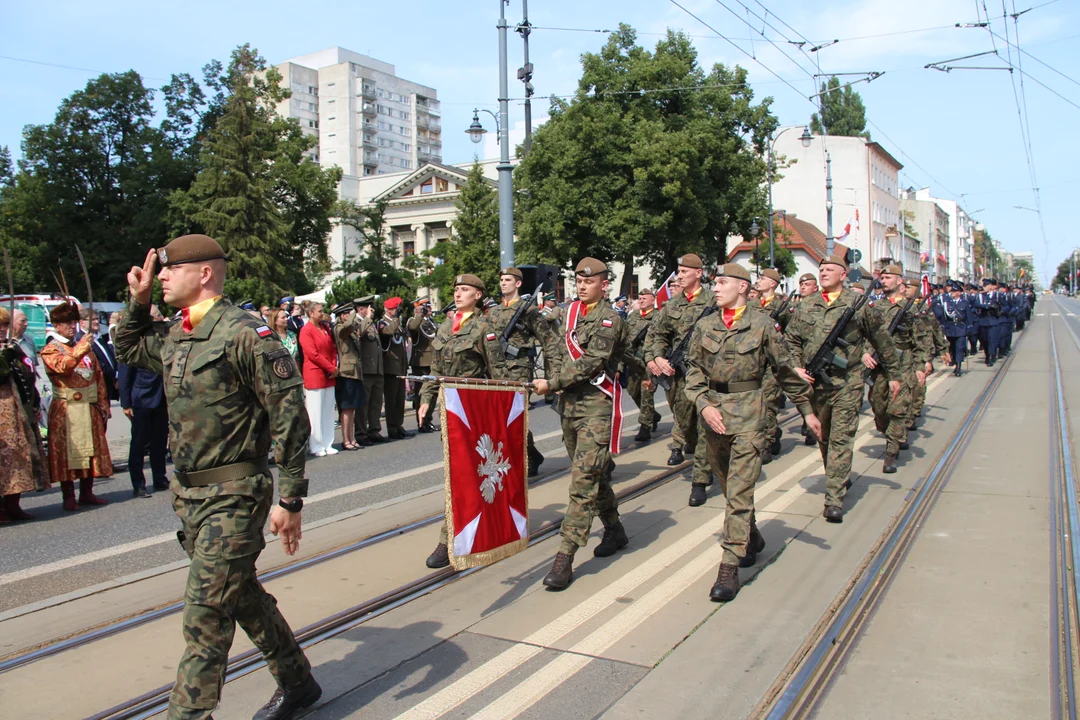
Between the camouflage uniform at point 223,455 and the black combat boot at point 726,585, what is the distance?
2.71 metres

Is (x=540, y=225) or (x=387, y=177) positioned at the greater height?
(x=387, y=177)

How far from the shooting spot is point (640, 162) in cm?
3444

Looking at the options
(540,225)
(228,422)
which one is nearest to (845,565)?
(228,422)

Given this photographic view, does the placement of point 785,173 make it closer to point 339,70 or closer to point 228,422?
point 339,70

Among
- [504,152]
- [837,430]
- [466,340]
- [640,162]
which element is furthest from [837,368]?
[640,162]

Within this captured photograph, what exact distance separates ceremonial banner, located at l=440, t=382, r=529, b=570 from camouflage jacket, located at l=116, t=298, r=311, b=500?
1.34 m

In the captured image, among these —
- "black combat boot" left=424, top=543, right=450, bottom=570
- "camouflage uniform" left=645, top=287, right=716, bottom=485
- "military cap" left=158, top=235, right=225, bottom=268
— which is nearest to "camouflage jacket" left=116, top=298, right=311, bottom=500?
"military cap" left=158, top=235, right=225, bottom=268

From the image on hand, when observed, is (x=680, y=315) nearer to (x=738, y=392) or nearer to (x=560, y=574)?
(x=738, y=392)

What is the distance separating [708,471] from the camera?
7781 millimetres

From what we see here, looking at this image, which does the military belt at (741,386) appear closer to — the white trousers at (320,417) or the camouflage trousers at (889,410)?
the camouflage trousers at (889,410)

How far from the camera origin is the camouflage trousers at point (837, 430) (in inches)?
283

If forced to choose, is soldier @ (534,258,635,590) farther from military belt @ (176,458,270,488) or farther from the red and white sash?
military belt @ (176,458,270,488)

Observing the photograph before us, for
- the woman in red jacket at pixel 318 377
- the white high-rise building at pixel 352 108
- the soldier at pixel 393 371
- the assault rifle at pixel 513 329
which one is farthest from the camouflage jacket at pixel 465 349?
the white high-rise building at pixel 352 108

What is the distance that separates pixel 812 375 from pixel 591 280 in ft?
8.54
